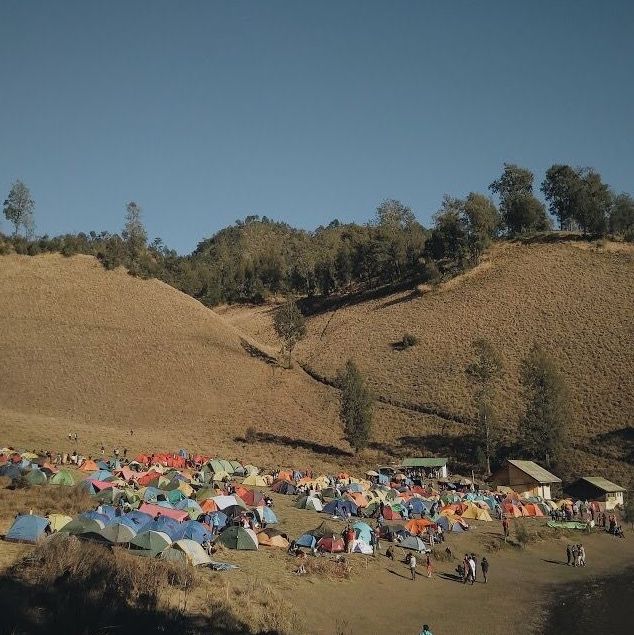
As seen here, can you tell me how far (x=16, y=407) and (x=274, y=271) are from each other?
69.6 metres

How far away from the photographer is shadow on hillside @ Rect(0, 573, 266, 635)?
1404 centimetres

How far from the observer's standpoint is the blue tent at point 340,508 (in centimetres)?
3619

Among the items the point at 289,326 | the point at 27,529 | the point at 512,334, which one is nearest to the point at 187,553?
the point at 27,529

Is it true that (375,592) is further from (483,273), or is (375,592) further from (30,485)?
(483,273)

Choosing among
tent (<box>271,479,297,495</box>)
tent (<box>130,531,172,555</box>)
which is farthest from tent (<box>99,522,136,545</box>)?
tent (<box>271,479,297,495</box>)

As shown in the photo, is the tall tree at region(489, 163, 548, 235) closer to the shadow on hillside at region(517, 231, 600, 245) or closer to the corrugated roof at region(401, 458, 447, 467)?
the shadow on hillside at region(517, 231, 600, 245)

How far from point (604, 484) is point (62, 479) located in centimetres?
3586

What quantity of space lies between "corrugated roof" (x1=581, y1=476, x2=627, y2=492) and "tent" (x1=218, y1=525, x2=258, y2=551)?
29.3 meters

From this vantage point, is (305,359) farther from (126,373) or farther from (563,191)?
(563,191)


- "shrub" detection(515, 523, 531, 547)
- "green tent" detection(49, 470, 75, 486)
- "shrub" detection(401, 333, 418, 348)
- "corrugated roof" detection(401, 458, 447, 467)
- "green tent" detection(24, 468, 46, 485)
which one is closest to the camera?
"green tent" detection(24, 468, 46, 485)

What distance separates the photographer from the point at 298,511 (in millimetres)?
36781

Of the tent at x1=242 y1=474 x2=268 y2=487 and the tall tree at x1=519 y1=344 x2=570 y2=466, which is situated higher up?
the tall tree at x1=519 y1=344 x2=570 y2=466

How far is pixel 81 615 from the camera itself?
48.5ft

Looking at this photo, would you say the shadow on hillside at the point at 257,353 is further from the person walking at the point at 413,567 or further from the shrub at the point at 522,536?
the person walking at the point at 413,567
